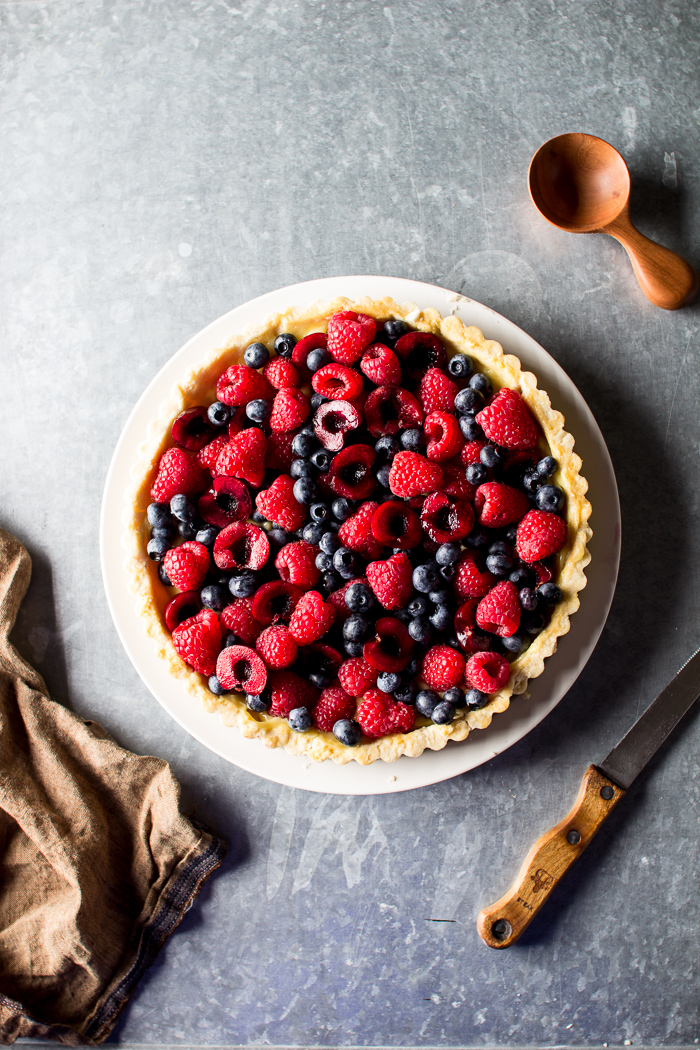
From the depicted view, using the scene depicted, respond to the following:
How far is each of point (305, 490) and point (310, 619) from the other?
35cm

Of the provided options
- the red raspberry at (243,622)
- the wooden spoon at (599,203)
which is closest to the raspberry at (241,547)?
the red raspberry at (243,622)

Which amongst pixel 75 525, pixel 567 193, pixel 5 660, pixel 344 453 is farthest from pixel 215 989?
pixel 567 193

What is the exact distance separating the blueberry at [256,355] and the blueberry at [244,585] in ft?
2.01

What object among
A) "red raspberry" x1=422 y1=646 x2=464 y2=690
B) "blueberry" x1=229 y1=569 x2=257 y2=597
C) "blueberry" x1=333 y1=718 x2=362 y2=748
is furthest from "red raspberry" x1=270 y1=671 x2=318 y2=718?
"red raspberry" x1=422 y1=646 x2=464 y2=690

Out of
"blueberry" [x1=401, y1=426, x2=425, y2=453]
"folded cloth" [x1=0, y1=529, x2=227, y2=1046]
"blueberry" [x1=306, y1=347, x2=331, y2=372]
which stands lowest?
"folded cloth" [x1=0, y1=529, x2=227, y2=1046]

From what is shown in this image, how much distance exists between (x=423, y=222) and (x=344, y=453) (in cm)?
103

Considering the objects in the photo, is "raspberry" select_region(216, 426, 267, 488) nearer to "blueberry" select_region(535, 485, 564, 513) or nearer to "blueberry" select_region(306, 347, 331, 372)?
"blueberry" select_region(306, 347, 331, 372)

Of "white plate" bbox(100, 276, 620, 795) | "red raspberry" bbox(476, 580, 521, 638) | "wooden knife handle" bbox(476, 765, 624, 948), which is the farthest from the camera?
"wooden knife handle" bbox(476, 765, 624, 948)

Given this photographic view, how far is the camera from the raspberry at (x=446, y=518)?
197 centimetres

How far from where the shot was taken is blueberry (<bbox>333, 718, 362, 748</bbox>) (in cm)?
A: 196

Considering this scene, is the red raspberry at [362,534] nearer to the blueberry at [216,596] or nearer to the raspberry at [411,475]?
the raspberry at [411,475]

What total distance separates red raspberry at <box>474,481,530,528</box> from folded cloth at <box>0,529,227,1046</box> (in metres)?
1.34

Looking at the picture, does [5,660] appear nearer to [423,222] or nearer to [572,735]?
[572,735]

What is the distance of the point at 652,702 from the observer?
7.81ft
